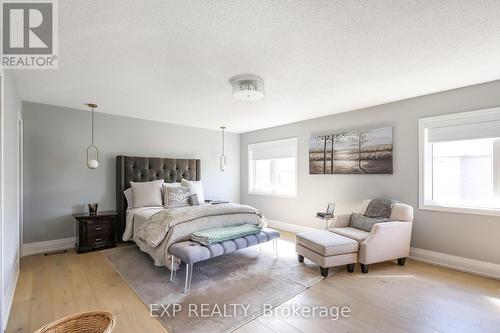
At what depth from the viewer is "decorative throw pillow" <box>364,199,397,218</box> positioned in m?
3.31

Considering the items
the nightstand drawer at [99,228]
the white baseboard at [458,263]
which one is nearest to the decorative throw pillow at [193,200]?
the nightstand drawer at [99,228]

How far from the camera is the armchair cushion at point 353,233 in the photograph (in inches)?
119

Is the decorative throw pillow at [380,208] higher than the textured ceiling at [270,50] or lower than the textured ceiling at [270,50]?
lower

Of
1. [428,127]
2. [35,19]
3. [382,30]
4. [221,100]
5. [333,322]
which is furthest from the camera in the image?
[221,100]

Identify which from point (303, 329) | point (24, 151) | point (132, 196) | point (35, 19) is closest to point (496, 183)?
point (303, 329)

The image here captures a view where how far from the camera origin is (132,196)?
4121 mm

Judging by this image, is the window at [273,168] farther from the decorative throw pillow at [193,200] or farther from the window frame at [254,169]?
the decorative throw pillow at [193,200]

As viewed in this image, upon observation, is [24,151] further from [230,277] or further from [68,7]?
[230,277]

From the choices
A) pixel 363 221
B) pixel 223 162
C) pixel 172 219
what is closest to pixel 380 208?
pixel 363 221

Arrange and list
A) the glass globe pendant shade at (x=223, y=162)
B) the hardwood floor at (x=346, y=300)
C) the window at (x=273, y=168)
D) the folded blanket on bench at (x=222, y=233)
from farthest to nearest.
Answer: the glass globe pendant shade at (x=223, y=162) < the window at (x=273, y=168) < the folded blanket on bench at (x=222, y=233) < the hardwood floor at (x=346, y=300)

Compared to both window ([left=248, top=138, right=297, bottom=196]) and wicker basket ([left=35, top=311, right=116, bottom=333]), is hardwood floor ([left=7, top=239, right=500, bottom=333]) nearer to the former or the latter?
wicker basket ([left=35, top=311, right=116, bottom=333])

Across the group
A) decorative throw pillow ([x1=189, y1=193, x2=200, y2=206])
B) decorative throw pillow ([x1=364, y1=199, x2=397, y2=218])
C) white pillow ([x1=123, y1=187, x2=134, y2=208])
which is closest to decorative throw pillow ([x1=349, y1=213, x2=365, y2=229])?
decorative throw pillow ([x1=364, y1=199, x2=397, y2=218])

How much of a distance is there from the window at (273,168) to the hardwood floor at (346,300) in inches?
96.0

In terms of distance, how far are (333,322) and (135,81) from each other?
10.4 ft
